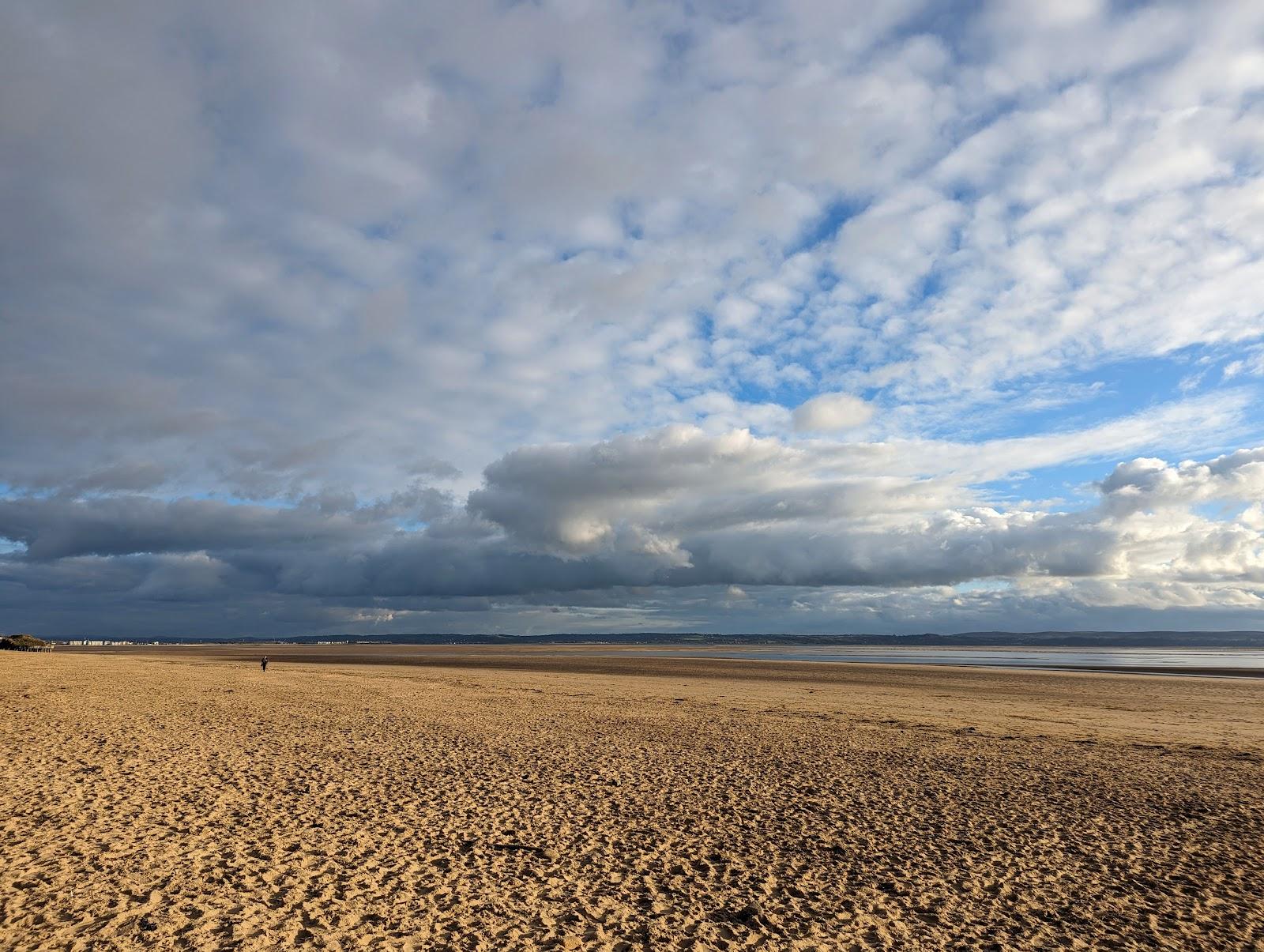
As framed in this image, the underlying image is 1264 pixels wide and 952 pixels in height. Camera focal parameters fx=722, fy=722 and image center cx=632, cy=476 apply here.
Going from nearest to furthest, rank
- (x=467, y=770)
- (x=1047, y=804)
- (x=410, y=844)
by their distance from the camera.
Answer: (x=410, y=844) < (x=1047, y=804) < (x=467, y=770)

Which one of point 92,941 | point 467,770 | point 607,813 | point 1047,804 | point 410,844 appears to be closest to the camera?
point 92,941

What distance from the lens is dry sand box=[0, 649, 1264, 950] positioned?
8977mm

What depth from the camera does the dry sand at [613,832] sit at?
8.98m

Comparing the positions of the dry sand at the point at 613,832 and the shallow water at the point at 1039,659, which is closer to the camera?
the dry sand at the point at 613,832

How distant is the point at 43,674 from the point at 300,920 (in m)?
39.4

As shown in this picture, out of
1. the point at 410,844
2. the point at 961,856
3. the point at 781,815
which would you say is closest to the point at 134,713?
the point at 410,844

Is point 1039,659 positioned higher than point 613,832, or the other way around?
point 613,832

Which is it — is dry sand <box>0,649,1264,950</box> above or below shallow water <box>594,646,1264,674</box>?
above

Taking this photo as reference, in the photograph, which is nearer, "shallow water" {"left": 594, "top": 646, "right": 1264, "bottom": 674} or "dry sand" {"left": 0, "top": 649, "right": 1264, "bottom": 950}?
"dry sand" {"left": 0, "top": 649, "right": 1264, "bottom": 950}

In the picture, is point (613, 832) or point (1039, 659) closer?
point (613, 832)

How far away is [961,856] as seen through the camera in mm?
11742

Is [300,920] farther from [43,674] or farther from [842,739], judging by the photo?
[43,674]

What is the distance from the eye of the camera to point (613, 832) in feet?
41.7

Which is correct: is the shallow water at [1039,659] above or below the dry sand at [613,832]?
below
